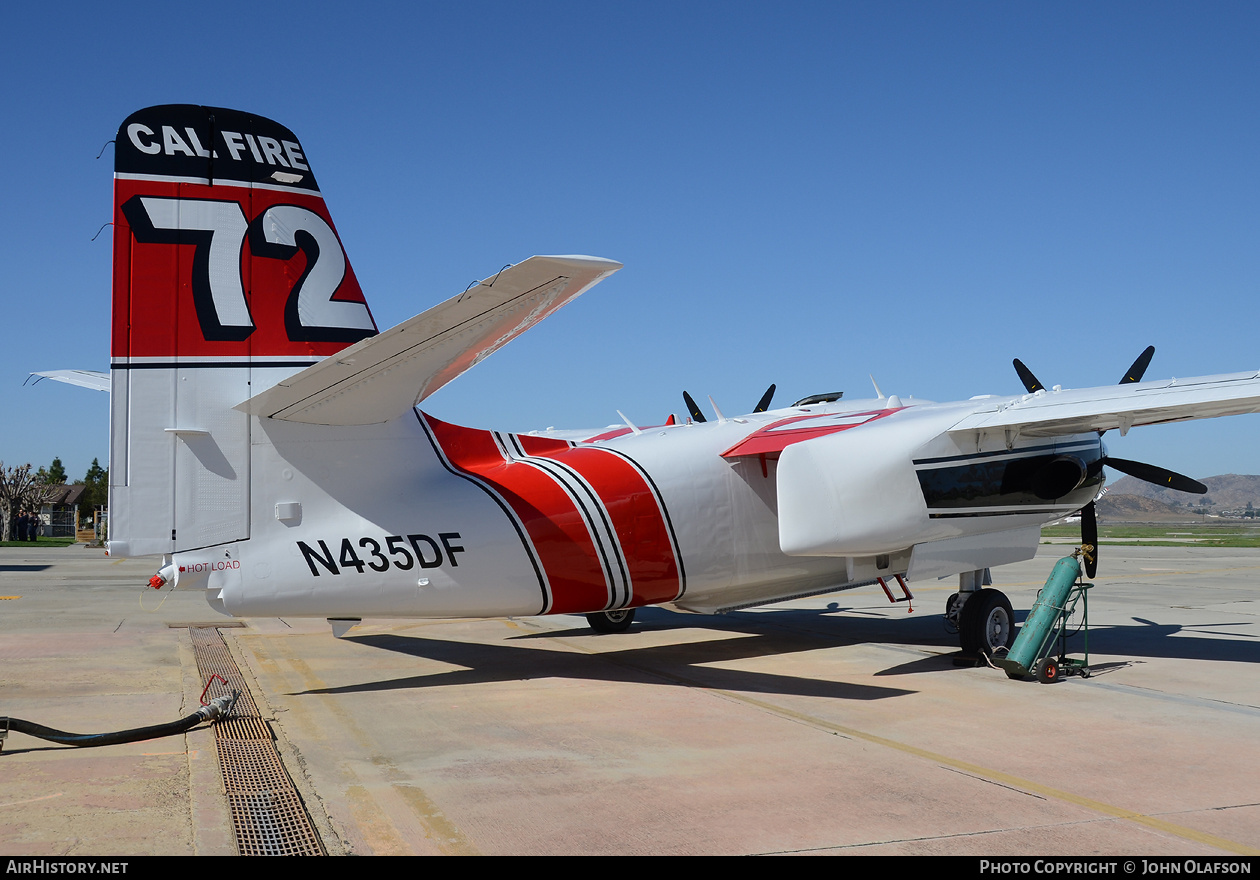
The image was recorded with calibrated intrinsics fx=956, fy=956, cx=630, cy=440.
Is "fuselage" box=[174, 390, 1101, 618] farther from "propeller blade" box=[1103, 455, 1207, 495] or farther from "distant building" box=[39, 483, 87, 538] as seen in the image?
"distant building" box=[39, 483, 87, 538]

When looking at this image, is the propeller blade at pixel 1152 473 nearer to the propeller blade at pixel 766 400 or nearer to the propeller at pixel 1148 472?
the propeller at pixel 1148 472

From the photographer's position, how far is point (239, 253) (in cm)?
1065

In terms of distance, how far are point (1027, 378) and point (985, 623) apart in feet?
14.9

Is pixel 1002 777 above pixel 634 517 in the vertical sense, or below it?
below

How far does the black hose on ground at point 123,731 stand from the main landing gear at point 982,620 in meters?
9.53

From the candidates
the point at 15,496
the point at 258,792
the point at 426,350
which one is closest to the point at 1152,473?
the point at 426,350

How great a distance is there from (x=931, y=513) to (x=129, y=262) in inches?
392

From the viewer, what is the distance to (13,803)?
22.0 ft

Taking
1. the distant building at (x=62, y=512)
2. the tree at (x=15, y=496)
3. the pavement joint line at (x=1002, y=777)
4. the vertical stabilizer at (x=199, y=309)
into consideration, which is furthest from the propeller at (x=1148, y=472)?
the distant building at (x=62, y=512)

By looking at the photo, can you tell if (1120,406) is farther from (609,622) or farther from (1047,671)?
(609,622)

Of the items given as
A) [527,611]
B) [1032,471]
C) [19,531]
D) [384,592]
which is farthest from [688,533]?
[19,531]

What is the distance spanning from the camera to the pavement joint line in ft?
20.3
